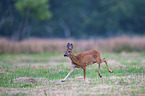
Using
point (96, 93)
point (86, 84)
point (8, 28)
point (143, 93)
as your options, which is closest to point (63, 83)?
point (86, 84)

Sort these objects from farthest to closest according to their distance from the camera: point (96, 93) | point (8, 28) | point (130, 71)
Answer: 1. point (8, 28)
2. point (130, 71)
3. point (96, 93)

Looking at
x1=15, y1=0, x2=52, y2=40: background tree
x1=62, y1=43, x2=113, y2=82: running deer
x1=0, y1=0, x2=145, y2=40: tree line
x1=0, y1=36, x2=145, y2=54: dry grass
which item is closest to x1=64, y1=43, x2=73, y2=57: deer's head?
x1=62, y1=43, x2=113, y2=82: running deer

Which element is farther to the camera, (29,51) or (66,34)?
(66,34)

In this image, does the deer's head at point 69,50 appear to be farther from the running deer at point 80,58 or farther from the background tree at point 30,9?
the background tree at point 30,9

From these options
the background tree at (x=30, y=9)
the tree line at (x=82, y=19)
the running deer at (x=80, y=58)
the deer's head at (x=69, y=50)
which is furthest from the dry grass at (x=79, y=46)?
the tree line at (x=82, y=19)

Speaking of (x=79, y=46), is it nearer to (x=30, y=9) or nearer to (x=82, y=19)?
(x=30, y=9)

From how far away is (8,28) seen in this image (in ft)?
137

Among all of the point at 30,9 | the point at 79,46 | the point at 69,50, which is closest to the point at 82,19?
the point at 30,9

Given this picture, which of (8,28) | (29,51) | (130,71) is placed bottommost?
(130,71)

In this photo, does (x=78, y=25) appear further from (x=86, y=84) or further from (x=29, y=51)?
(x=86, y=84)

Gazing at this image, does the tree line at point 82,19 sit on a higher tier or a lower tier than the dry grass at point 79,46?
higher

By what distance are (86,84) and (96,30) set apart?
39669 mm

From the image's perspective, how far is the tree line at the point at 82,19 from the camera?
42.6 metres

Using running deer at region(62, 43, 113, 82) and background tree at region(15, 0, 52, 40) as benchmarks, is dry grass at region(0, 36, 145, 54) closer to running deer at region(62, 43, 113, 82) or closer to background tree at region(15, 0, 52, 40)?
background tree at region(15, 0, 52, 40)
